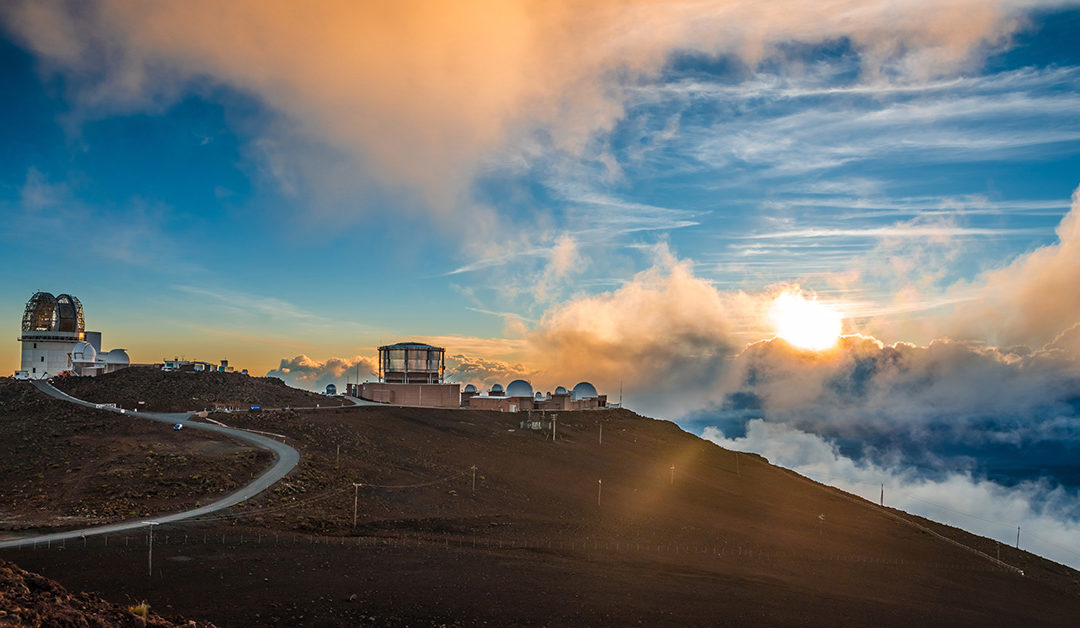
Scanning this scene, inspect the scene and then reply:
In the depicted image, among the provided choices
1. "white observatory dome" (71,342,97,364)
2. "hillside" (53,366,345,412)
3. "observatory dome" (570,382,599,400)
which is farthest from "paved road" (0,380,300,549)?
"observatory dome" (570,382,599,400)

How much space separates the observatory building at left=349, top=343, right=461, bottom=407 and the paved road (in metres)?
24.6

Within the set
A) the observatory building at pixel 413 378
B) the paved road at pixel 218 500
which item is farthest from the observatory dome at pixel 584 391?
the paved road at pixel 218 500

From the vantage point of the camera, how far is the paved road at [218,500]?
82.5ft

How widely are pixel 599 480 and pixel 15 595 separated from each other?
4498 cm

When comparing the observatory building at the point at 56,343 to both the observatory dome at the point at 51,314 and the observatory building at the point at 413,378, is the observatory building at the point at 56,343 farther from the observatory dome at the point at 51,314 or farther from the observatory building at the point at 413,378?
the observatory building at the point at 413,378

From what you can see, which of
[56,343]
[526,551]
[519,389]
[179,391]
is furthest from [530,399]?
[56,343]

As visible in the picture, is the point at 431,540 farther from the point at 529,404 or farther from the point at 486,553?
the point at 529,404

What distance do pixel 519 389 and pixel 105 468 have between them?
5476 centimetres

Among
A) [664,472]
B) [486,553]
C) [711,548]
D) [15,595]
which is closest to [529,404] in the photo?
[664,472]

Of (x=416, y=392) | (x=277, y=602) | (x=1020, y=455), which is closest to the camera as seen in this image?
(x=277, y=602)

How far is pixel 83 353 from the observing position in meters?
78.2

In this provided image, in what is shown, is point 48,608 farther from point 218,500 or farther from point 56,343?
point 56,343

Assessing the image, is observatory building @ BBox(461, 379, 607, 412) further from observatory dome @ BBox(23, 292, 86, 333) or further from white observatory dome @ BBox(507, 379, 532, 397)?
observatory dome @ BBox(23, 292, 86, 333)

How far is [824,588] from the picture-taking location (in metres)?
32.6
